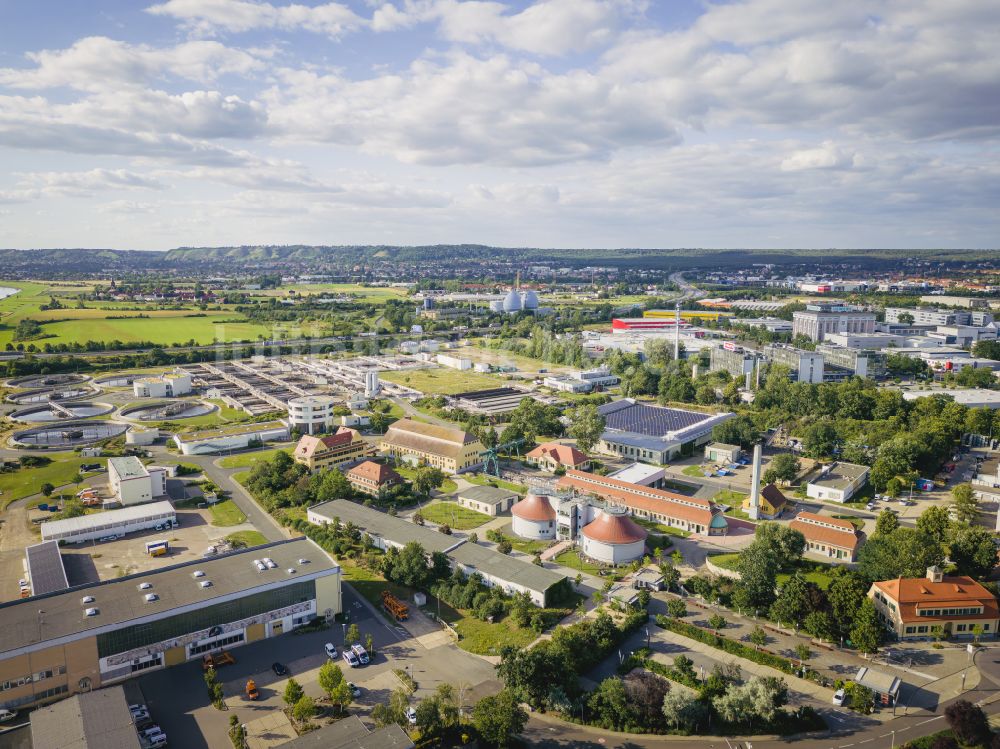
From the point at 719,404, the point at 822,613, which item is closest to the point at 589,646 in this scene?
the point at 822,613

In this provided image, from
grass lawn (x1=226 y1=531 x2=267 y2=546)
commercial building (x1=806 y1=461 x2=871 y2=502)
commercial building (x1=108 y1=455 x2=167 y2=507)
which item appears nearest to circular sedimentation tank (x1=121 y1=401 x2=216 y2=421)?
commercial building (x1=108 y1=455 x2=167 y2=507)

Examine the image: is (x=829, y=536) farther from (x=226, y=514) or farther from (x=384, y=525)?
(x=226, y=514)

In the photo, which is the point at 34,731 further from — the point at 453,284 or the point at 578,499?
the point at 453,284

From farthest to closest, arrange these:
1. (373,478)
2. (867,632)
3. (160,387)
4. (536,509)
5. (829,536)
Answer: (160,387)
(373,478)
(536,509)
(829,536)
(867,632)

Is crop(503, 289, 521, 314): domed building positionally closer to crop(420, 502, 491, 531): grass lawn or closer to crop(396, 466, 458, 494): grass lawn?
crop(396, 466, 458, 494): grass lawn

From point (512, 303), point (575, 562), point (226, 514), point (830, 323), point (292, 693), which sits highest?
point (512, 303)

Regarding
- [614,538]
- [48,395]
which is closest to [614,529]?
[614,538]

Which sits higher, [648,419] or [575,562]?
[648,419]
